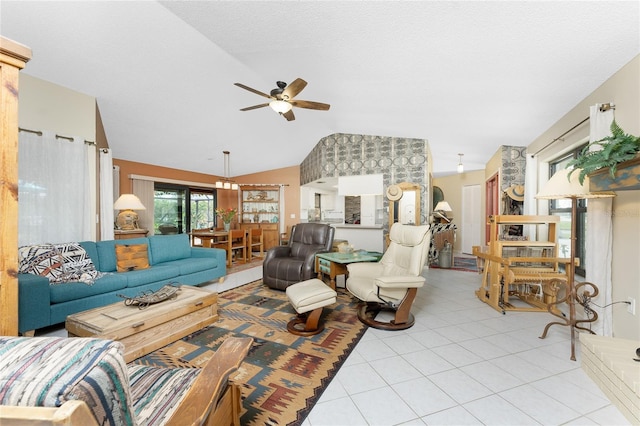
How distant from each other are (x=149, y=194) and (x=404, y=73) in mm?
5935

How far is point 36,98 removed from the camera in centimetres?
297

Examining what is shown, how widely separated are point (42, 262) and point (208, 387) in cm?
286

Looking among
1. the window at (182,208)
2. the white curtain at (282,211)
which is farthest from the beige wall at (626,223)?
the window at (182,208)

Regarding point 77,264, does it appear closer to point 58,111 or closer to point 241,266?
point 58,111

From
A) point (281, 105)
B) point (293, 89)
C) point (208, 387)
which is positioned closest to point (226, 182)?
point (281, 105)

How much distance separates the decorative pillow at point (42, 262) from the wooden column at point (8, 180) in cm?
241

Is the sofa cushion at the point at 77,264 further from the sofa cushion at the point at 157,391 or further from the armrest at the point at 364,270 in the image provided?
the armrest at the point at 364,270

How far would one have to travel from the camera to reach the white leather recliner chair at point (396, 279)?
245 cm

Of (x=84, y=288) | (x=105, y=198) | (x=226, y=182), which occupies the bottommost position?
(x=84, y=288)

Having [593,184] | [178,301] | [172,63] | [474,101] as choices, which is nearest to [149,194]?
[172,63]

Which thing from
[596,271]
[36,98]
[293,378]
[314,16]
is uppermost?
[314,16]

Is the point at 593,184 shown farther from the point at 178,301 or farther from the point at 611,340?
the point at 178,301

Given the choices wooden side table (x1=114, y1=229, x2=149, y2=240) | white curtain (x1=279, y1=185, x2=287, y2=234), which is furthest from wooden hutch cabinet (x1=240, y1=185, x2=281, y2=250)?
wooden side table (x1=114, y1=229, x2=149, y2=240)

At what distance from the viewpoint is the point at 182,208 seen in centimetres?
695
